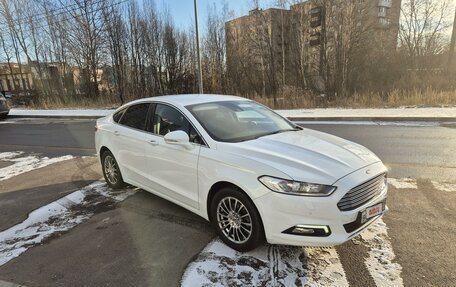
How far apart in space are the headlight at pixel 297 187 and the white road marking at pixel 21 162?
19.3 feet

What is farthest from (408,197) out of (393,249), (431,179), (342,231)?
(342,231)

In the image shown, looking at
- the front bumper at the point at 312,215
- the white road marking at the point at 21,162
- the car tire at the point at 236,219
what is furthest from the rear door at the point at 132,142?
the white road marking at the point at 21,162

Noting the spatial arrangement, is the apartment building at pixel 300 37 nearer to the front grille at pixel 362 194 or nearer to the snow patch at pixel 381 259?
the snow patch at pixel 381 259

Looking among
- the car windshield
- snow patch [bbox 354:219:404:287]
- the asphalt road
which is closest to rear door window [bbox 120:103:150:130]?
the car windshield

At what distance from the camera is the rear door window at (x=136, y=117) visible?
15.0ft

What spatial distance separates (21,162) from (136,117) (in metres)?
4.57

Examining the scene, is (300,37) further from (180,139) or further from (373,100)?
(180,139)

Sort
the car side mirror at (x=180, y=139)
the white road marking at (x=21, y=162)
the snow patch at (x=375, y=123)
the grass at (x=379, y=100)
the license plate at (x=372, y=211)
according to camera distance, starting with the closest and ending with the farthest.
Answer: the license plate at (x=372, y=211), the car side mirror at (x=180, y=139), the white road marking at (x=21, y=162), the snow patch at (x=375, y=123), the grass at (x=379, y=100)

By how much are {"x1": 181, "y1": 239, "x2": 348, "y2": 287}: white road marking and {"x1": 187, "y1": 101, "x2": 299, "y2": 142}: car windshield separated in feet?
4.01

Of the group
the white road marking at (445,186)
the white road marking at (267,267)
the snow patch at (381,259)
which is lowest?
the snow patch at (381,259)

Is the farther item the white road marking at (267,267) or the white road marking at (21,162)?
the white road marking at (21,162)

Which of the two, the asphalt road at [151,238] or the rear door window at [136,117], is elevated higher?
the rear door window at [136,117]

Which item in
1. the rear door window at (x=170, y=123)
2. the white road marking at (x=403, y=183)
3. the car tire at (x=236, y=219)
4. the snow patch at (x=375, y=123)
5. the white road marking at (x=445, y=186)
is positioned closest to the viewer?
the car tire at (x=236, y=219)

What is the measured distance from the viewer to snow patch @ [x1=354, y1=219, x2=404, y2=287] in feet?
9.19
